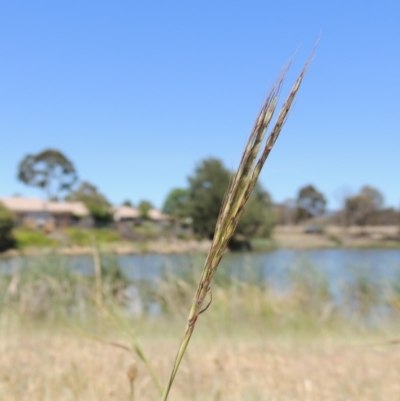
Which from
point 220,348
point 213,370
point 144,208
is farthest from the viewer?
point 144,208

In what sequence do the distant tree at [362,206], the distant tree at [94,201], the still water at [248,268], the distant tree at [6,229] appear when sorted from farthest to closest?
the distant tree at [94,201]
the distant tree at [362,206]
the distant tree at [6,229]
the still water at [248,268]

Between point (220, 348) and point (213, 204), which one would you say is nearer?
point (220, 348)

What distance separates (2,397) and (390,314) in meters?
5.47

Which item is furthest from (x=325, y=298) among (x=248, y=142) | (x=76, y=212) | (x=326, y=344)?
(x=76, y=212)

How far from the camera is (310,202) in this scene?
A: 170ft

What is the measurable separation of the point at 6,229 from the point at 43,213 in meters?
12.8

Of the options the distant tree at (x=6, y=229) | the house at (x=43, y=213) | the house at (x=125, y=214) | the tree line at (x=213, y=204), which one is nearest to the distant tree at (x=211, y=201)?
the tree line at (x=213, y=204)

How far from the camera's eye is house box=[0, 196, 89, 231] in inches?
1757

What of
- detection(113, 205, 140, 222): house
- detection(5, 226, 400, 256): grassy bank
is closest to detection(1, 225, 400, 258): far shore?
detection(5, 226, 400, 256): grassy bank

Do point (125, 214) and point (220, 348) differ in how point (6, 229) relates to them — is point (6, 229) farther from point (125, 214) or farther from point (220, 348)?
point (220, 348)

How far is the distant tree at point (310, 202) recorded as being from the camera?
51.3 metres

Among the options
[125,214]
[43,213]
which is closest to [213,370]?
[43,213]

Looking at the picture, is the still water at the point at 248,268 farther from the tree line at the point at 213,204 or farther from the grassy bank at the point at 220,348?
the tree line at the point at 213,204

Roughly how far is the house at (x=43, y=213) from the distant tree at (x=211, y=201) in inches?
478
